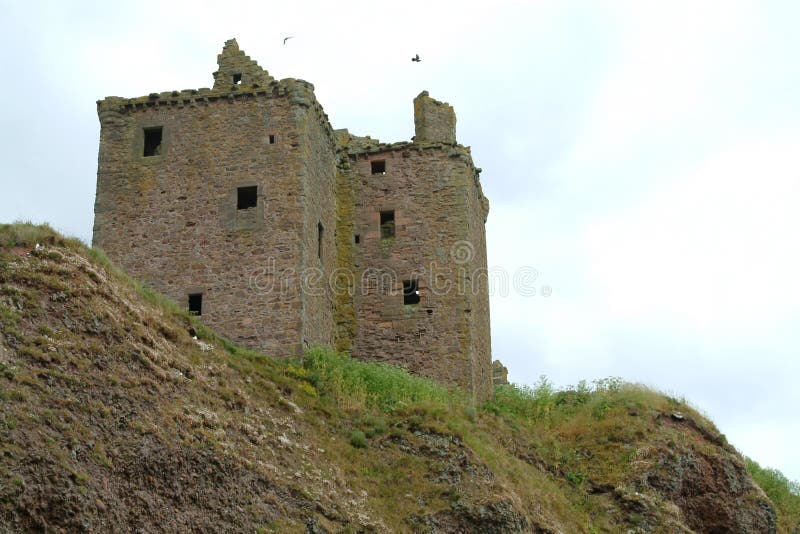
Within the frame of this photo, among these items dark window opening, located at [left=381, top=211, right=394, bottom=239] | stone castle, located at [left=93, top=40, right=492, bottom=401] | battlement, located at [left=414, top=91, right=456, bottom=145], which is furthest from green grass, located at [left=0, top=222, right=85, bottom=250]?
battlement, located at [left=414, top=91, right=456, bottom=145]

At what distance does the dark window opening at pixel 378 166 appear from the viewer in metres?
33.5

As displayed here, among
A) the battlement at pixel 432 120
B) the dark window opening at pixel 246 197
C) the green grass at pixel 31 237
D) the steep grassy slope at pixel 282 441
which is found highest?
the battlement at pixel 432 120

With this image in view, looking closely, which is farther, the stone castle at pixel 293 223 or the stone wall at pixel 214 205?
the stone castle at pixel 293 223

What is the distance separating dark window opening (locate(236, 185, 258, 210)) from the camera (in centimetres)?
3030

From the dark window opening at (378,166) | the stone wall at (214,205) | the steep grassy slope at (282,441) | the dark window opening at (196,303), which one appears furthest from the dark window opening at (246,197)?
the steep grassy slope at (282,441)

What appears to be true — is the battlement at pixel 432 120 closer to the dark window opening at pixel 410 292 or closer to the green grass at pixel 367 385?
the dark window opening at pixel 410 292

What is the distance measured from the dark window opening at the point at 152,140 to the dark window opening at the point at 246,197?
265 centimetres

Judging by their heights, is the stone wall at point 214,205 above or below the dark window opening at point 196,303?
above

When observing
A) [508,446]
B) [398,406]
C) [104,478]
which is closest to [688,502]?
[508,446]

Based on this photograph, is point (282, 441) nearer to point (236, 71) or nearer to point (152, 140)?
point (152, 140)

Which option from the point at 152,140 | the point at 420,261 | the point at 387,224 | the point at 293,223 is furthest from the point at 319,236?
the point at 152,140

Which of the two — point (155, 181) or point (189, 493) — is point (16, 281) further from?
point (155, 181)

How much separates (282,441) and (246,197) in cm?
834

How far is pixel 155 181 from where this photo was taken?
30766 mm
